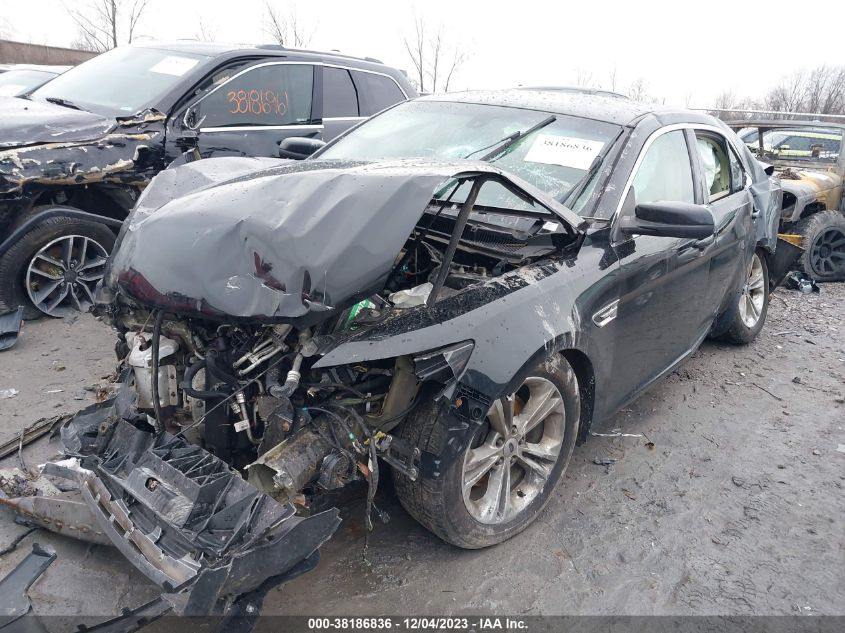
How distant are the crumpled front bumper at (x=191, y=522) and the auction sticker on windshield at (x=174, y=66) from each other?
4.12 metres

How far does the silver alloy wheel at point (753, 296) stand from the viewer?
515 cm

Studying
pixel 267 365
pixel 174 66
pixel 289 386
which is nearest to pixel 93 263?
pixel 174 66

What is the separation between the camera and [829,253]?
7.75 meters

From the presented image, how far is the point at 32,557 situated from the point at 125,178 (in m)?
3.64

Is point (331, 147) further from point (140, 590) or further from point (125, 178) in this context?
point (140, 590)

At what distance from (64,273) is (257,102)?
7.24ft

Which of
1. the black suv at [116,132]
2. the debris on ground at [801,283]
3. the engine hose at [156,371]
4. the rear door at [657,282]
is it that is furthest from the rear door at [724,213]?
the debris on ground at [801,283]

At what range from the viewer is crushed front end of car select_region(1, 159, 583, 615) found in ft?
6.95

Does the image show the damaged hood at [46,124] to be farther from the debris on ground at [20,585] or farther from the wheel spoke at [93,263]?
the debris on ground at [20,585]

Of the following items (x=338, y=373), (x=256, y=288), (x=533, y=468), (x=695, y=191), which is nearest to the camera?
(x=256, y=288)

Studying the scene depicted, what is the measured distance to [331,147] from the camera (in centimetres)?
412

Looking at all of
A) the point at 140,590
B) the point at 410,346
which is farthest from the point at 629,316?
the point at 140,590

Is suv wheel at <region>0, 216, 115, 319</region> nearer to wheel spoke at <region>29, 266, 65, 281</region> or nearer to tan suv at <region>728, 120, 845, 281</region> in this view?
wheel spoke at <region>29, 266, 65, 281</region>

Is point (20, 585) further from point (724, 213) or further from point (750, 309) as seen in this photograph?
point (750, 309)
